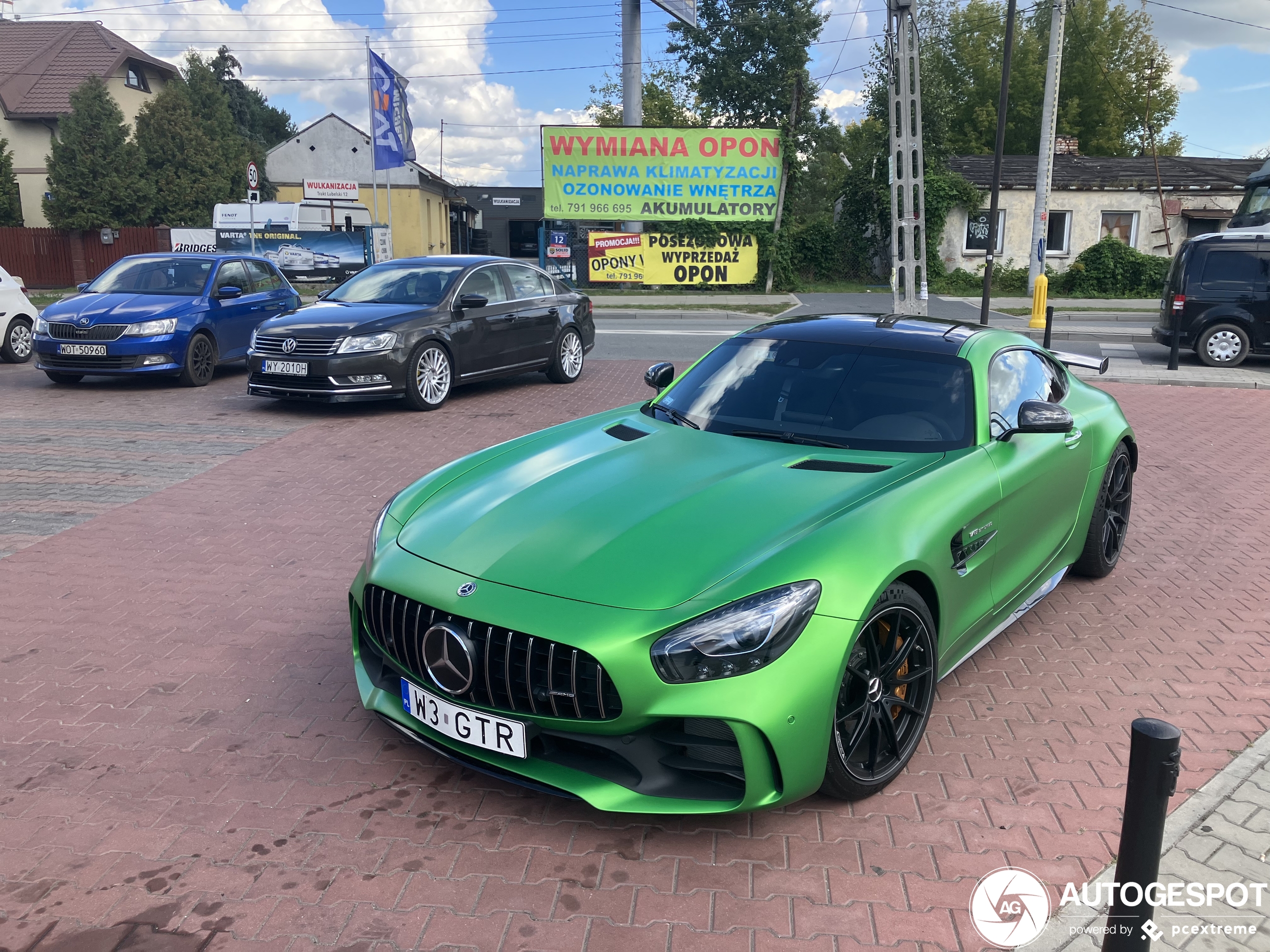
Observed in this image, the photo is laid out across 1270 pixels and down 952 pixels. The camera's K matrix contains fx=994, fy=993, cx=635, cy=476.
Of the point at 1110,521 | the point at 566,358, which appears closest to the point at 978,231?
the point at 566,358

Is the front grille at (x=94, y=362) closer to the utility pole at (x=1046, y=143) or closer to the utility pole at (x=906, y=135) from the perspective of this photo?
the utility pole at (x=906, y=135)

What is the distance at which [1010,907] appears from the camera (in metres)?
2.85

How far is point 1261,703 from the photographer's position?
4152 millimetres

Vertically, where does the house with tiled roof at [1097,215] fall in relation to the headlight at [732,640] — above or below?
above

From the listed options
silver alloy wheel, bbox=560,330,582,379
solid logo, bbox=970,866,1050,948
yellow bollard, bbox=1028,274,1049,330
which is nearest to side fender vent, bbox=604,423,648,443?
solid logo, bbox=970,866,1050,948

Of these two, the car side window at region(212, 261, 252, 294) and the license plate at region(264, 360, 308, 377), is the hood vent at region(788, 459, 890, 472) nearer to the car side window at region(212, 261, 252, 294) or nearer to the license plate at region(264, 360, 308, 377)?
the license plate at region(264, 360, 308, 377)

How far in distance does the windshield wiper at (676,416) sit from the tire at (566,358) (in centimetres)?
758

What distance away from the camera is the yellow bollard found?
1992cm

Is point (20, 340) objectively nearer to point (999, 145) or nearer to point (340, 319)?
point (340, 319)

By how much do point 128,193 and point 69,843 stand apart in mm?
39102

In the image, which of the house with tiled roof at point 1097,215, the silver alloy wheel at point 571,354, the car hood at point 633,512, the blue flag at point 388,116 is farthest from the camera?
the house with tiled roof at point 1097,215

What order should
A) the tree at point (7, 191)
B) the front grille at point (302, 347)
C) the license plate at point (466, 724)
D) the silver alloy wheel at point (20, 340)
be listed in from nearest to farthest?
the license plate at point (466, 724) < the front grille at point (302, 347) < the silver alloy wheel at point (20, 340) < the tree at point (7, 191)

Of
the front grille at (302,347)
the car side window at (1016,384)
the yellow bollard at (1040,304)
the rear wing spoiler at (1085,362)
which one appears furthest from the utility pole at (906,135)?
the car side window at (1016,384)

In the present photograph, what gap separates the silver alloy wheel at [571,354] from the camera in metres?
12.4
